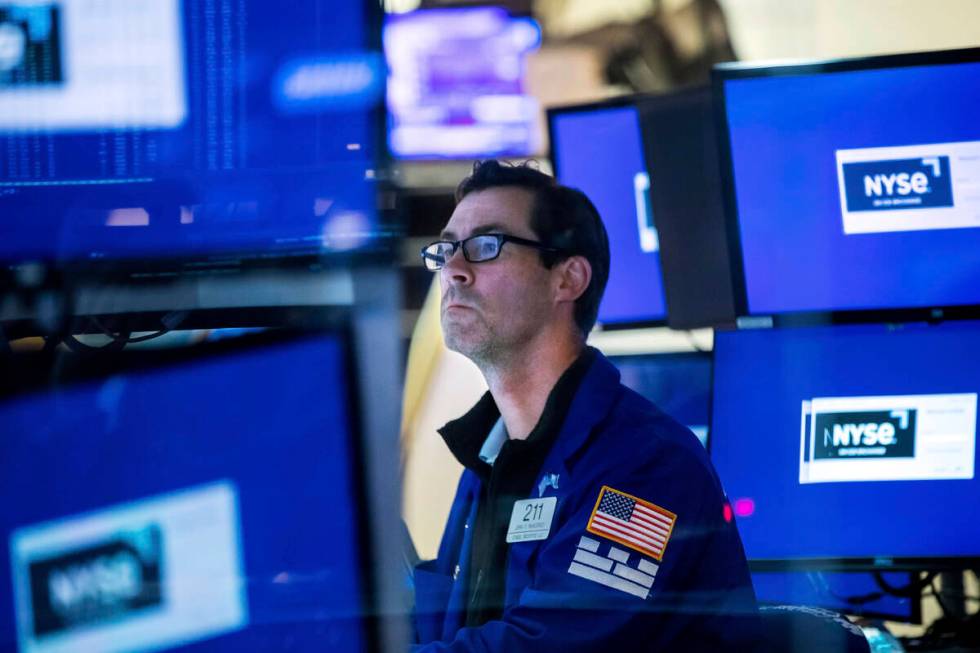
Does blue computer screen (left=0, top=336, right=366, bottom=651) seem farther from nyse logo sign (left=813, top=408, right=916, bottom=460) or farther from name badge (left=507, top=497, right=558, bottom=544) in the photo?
nyse logo sign (left=813, top=408, right=916, bottom=460)

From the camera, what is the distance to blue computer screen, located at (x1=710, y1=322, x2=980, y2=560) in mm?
1569

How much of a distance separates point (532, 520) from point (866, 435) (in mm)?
537

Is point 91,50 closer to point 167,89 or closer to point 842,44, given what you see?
point 167,89

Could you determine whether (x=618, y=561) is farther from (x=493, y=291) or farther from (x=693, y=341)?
(x=693, y=341)

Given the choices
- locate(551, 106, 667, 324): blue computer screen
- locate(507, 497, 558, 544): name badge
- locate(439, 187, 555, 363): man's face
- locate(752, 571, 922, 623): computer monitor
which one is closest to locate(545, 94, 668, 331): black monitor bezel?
locate(551, 106, 667, 324): blue computer screen

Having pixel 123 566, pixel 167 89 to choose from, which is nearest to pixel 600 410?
pixel 167 89

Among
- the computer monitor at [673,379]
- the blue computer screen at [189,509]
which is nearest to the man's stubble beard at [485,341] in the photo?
the computer monitor at [673,379]

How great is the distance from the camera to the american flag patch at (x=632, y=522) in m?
1.23

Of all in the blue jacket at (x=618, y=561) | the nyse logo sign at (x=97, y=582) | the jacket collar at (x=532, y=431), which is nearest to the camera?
the nyse logo sign at (x=97, y=582)

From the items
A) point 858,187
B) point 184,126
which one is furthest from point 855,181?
point 184,126

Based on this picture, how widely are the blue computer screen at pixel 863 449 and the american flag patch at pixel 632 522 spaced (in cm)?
37

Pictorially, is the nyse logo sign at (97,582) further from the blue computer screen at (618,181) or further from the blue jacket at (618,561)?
the blue computer screen at (618,181)

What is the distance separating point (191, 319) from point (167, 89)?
166mm

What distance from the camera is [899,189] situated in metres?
1.55
